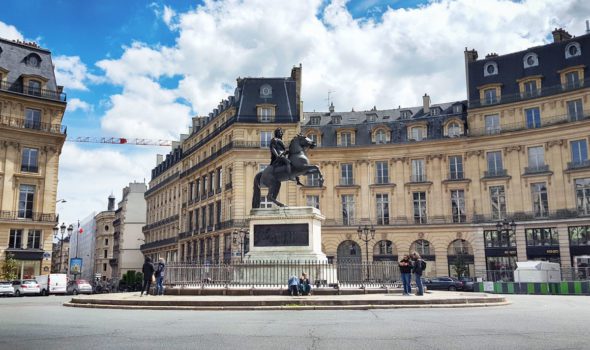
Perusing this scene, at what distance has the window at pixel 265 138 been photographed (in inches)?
2275

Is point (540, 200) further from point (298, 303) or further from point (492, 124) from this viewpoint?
point (298, 303)

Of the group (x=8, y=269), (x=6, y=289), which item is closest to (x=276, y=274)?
(x=6, y=289)

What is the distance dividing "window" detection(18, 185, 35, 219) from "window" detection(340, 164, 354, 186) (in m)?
29.0

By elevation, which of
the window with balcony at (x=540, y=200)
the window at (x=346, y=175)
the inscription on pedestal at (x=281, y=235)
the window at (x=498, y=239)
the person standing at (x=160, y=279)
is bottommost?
the person standing at (x=160, y=279)

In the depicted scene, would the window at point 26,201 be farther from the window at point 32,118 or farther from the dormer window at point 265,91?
the dormer window at point 265,91

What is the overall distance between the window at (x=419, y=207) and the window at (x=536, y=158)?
10245 millimetres

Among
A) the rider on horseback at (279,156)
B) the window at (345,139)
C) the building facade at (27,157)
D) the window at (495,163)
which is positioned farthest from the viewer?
the window at (345,139)

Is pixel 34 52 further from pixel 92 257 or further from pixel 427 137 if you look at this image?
pixel 92 257

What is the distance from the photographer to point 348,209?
5722 cm

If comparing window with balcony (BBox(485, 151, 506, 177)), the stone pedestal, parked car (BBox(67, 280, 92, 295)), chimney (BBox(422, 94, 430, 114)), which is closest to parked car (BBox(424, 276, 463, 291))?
window with balcony (BBox(485, 151, 506, 177))

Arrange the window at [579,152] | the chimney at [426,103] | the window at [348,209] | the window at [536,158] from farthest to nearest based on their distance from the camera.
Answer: the chimney at [426,103], the window at [348,209], the window at [536,158], the window at [579,152]

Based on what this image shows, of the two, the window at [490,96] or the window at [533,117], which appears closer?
the window at [533,117]

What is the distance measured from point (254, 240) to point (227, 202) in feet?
125

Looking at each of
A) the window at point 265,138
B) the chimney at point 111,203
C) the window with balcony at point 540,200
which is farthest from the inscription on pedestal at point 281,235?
the chimney at point 111,203
